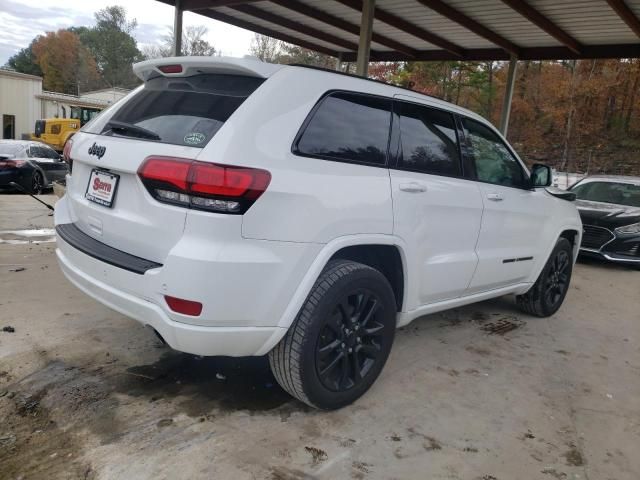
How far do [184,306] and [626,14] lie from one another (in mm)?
7859

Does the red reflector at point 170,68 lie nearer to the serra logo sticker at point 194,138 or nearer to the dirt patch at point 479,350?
the serra logo sticker at point 194,138

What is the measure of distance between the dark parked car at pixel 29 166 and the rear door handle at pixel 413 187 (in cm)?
1060

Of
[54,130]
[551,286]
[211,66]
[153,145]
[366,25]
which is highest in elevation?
[366,25]

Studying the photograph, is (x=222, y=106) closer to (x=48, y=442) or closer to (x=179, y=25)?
(x=48, y=442)

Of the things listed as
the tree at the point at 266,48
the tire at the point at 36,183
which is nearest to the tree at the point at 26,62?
the tree at the point at 266,48

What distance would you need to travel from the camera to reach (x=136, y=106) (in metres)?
3.04

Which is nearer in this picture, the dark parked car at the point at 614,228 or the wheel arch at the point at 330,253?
the wheel arch at the point at 330,253

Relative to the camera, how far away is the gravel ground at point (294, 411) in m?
2.46

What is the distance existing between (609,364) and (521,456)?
6.25 feet

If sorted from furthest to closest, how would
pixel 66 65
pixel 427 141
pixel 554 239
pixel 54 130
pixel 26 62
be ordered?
pixel 26 62 < pixel 66 65 < pixel 54 130 < pixel 554 239 < pixel 427 141

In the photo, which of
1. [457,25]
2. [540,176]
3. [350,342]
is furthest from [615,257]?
[350,342]

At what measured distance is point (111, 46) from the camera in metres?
85.8

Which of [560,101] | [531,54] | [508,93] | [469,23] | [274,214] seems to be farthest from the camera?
[560,101]

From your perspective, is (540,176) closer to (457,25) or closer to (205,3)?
(457,25)
